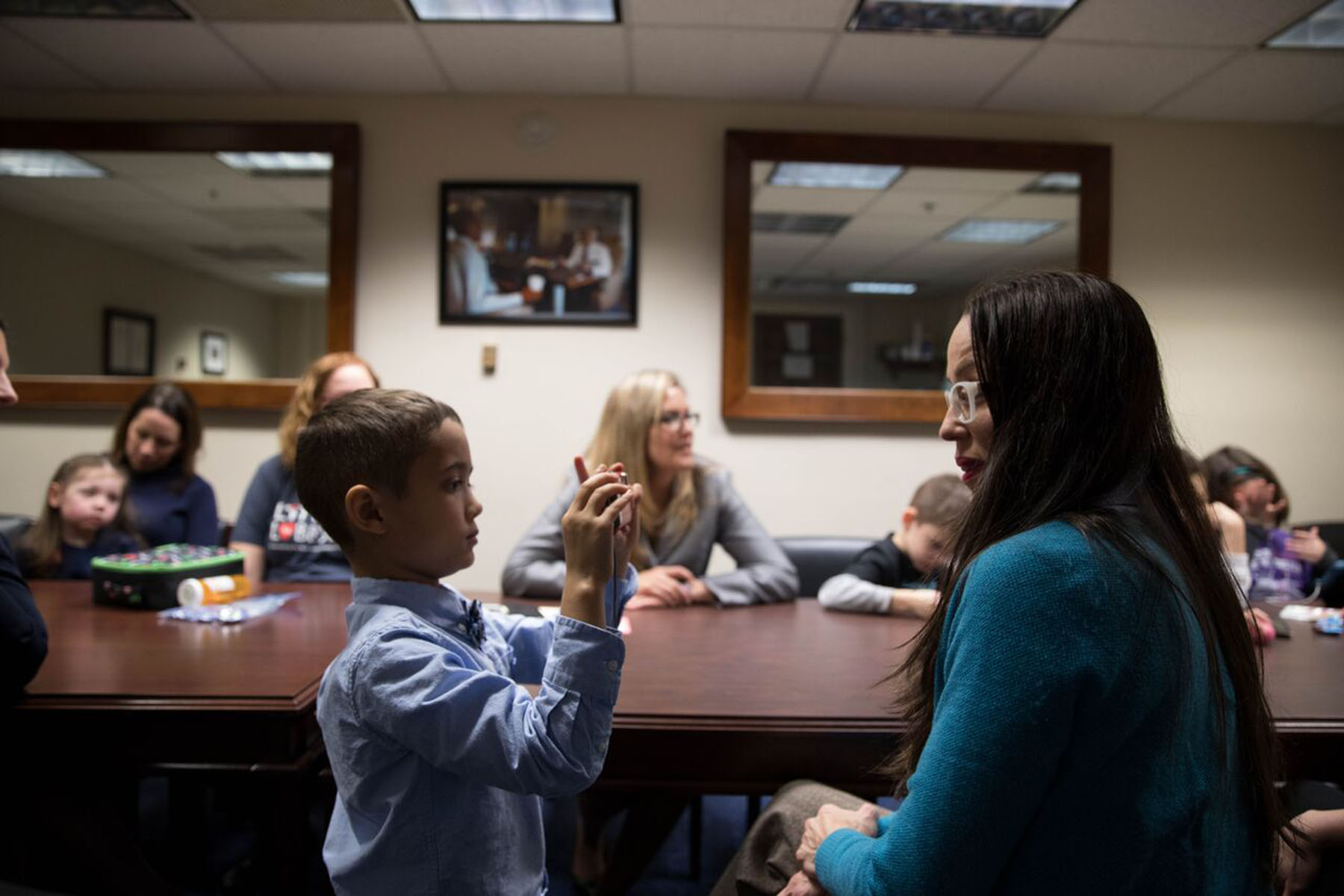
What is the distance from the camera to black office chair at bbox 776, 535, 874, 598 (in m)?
2.77

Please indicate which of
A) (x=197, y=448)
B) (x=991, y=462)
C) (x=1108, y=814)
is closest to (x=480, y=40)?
(x=197, y=448)

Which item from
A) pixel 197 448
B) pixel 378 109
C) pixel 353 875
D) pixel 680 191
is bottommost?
pixel 353 875

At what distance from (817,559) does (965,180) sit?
2.00m

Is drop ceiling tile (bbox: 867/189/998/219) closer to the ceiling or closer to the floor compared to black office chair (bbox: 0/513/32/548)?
closer to the ceiling

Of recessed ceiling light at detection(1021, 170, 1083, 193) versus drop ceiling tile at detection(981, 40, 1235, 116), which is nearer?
drop ceiling tile at detection(981, 40, 1235, 116)

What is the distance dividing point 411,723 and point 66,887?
113 cm

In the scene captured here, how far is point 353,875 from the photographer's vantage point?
A: 98cm

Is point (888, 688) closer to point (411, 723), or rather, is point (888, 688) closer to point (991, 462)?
point (991, 462)

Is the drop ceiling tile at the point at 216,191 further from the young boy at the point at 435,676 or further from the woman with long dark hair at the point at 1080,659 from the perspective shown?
the woman with long dark hair at the point at 1080,659

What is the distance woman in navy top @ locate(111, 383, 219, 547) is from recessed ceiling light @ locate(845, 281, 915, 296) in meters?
2.71

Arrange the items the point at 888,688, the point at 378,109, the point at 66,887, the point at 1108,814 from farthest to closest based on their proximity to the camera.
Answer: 1. the point at 378,109
2. the point at 66,887
3. the point at 888,688
4. the point at 1108,814

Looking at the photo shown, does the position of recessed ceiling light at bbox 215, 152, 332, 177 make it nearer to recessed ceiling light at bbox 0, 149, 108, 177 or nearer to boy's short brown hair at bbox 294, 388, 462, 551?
recessed ceiling light at bbox 0, 149, 108, 177

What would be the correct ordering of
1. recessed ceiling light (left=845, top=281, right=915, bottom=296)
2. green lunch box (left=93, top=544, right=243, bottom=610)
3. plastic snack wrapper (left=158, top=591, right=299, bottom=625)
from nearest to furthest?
plastic snack wrapper (left=158, top=591, right=299, bottom=625), green lunch box (left=93, top=544, right=243, bottom=610), recessed ceiling light (left=845, top=281, right=915, bottom=296)

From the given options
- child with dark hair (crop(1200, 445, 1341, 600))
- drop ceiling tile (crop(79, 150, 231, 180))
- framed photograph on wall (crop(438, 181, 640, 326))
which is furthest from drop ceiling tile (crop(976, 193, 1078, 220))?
drop ceiling tile (crop(79, 150, 231, 180))
